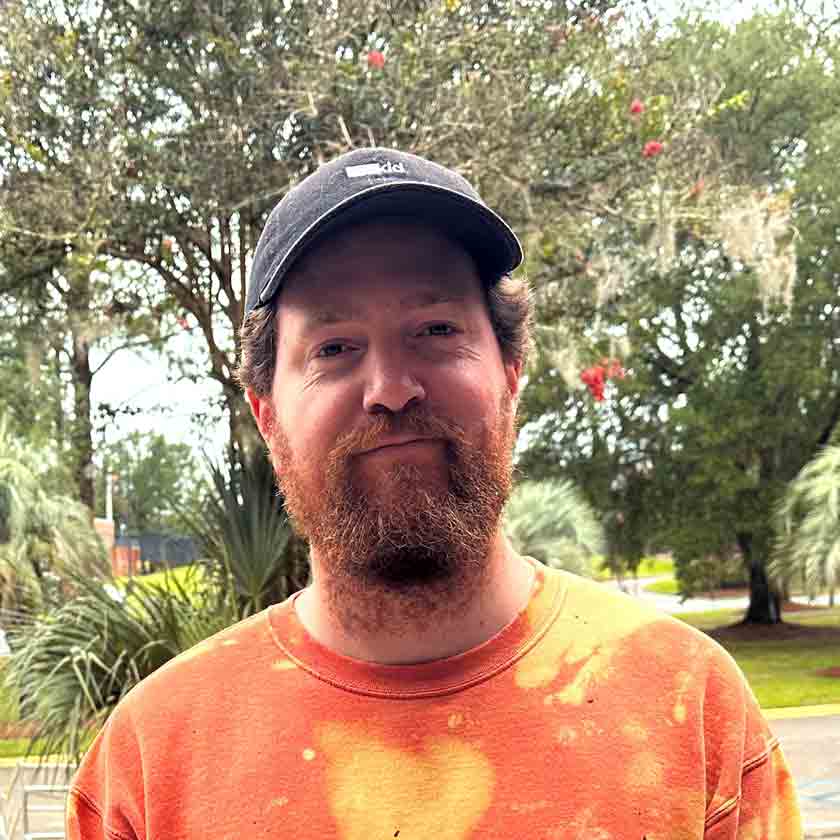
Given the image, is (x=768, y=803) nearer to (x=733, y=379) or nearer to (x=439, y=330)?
(x=439, y=330)

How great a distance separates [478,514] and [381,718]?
1.04 feet

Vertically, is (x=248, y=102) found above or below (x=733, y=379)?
below

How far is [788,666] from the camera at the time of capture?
17.6 metres

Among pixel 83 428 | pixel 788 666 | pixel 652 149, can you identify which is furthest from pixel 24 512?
pixel 788 666

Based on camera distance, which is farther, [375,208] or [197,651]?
[197,651]

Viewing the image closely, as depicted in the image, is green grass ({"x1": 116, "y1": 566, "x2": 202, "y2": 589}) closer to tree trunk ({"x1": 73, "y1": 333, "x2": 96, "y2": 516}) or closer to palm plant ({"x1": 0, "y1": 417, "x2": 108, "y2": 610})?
palm plant ({"x1": 0, "y1": 417, "x2": 108, "y2": 610})

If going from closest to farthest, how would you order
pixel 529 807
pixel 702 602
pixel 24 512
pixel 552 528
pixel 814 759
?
pixel 529 807 < pixel 552 528 < pixel 814 759 < pixel 24 512 < pixel 702 602

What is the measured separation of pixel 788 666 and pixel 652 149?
1360cm

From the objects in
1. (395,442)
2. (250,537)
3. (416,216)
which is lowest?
(395,442)

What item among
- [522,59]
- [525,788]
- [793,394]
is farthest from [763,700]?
[525,788]

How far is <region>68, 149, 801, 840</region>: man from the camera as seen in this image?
137 centimetres

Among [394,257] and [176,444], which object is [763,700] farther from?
[394,257]

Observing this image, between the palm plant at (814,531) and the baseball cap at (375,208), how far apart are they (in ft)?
45.5

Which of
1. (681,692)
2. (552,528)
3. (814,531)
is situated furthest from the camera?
(814,531)
